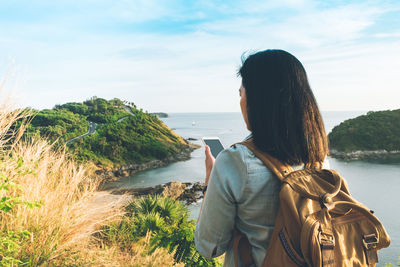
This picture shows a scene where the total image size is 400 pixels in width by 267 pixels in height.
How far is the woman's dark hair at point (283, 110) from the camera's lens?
35.9 inches

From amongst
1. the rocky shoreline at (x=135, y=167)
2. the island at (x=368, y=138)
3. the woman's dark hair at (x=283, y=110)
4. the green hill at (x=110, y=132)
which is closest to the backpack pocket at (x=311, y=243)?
the woman's dark hair at (x=283, y=110)

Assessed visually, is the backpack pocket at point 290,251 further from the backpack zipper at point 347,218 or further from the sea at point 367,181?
the sea at point 367,181

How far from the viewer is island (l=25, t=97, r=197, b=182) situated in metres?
32.9

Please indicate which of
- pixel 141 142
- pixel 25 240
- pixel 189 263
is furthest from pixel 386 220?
pixel 141 142

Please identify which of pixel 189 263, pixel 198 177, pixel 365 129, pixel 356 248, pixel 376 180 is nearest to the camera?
pixel 356 248

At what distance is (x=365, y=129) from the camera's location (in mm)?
49312

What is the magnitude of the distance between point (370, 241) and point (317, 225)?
0.23 m

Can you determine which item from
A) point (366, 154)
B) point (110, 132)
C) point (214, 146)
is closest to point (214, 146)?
point (214, 146)

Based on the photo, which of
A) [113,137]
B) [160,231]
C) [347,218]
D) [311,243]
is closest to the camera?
[311,243]

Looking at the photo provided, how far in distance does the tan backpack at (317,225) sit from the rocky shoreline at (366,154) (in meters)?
48.5

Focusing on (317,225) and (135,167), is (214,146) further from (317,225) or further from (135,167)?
(135,167)

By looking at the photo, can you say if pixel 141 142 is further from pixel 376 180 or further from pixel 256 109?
pixel 256 109

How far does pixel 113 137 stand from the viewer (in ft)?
129

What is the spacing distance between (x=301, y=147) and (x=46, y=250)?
99.5 inches
